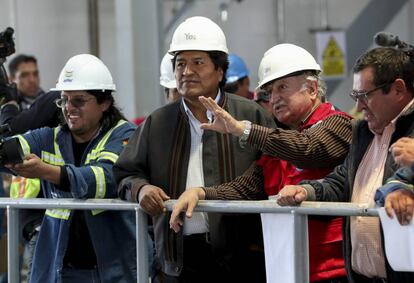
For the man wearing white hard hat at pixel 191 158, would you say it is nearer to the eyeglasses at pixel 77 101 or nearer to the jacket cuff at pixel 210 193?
the jacket cuff at pixel 210 193

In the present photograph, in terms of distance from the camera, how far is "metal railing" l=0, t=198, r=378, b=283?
384 cm

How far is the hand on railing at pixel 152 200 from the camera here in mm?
4355

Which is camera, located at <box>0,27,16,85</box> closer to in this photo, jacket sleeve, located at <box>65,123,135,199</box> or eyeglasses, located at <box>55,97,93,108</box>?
eyeglasses, located at <box>55,97,93,108</box>

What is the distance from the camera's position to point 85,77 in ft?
16.7

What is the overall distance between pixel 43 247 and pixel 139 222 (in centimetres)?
74

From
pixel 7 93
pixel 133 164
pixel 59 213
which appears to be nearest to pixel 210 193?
pixel 133 164

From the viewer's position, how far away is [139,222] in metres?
4.45

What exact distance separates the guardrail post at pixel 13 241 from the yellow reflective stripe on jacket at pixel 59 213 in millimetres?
177

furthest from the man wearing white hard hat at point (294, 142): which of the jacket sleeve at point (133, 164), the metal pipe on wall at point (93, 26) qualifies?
the metal pipe on wall at point (93, 26)

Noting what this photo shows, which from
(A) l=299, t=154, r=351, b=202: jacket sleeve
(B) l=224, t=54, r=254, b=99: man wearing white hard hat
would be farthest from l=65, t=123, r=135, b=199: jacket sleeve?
(B) l=224, t=54, r=254, b=99: man wearing white hard hat

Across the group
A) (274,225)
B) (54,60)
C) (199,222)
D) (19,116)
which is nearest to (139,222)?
(199,222)

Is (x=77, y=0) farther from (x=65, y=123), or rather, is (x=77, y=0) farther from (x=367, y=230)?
(x=367, y=230)

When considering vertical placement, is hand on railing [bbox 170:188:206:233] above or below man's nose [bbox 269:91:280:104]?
below

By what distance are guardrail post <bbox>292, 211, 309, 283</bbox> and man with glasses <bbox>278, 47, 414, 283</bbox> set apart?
0.26 feet
